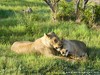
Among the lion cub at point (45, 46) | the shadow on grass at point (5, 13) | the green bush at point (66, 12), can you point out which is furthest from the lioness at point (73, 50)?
the shadow on grass at point (5, 13)


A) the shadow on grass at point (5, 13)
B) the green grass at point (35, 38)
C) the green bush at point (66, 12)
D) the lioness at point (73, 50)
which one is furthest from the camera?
the shadow on grass at point (5, 13)

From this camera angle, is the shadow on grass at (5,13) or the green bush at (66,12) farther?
the shadow on grass at (5,13)

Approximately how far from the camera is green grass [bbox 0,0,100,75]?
745 cm

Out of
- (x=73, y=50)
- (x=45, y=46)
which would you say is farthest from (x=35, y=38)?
(x=73, y=50)

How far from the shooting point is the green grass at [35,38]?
7453 mm

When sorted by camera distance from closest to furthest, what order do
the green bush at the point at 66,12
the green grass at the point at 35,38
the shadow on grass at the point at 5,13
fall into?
the green grass at the point at 35,38 → the green bush at the point at 66,12 → the shadow on grass at the point at 5,13

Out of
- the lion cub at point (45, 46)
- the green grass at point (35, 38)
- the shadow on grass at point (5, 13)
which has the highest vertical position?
the lion cub at point (45, 46)

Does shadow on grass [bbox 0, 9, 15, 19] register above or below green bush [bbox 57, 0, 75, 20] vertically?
below

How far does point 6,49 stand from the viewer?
28.8 ft

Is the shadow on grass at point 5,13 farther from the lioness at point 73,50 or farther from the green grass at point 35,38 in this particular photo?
the lioness at point 73,50

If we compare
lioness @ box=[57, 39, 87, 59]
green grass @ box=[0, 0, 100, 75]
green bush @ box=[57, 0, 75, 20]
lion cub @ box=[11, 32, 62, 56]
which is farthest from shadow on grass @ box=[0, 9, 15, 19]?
lioness @ box=[57, 39, 87, 59]

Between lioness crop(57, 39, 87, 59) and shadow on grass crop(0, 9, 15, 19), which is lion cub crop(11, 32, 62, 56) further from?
shadow on grass crop(0, 9, 15, 19)

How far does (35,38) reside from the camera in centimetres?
1014

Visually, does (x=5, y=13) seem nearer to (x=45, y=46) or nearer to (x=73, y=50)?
(x=45, y=46)
